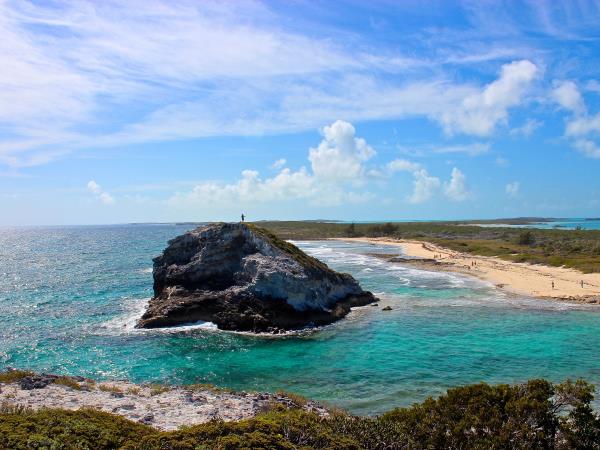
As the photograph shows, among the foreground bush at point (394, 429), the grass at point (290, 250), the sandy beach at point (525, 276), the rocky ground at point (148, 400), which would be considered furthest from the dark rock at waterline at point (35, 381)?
the sandy beach at point (525, 276)

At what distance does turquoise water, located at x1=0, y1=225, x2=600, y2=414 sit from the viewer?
98.1 ft

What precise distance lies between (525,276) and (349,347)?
49.2 m

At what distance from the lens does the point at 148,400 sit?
78.2 ft

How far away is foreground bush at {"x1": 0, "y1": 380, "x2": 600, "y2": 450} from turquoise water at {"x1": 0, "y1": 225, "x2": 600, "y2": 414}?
26.9 feet

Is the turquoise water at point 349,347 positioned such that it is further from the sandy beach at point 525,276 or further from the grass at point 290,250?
the grass at point 290,250

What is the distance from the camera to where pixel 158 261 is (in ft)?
183

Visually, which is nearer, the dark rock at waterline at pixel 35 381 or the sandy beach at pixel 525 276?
the dark rock at waterline at pixel 35 381

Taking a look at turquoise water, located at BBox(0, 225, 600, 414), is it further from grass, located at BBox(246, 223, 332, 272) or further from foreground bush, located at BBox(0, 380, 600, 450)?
foreground bush, located at BBox(0, 380, 600, 450)

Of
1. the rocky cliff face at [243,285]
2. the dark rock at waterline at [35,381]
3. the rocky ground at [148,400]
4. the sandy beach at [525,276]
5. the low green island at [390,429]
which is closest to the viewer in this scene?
the low green island at [390,429]

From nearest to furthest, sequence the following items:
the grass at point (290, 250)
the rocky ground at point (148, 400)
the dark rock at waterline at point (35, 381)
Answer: the rocky ground at point (148, 400) → the dark rock at waterline at point (35, 381) → the grass at point (290, 250)

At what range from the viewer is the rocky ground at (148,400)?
2150 centimetres

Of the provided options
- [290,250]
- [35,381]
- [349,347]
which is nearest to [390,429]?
[35,381]

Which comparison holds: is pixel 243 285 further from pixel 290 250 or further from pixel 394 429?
pixel 394 429

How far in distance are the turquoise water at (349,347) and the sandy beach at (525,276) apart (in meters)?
5.50
